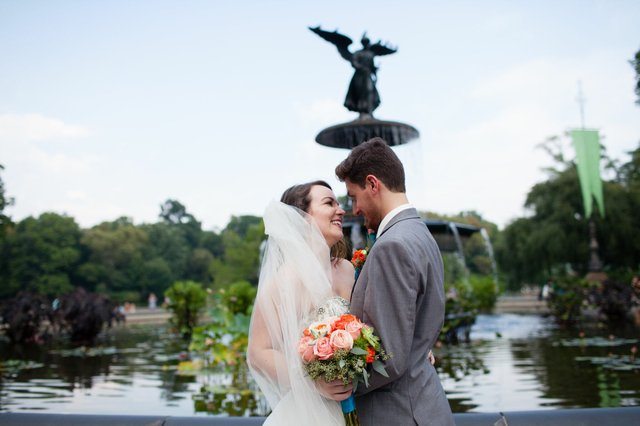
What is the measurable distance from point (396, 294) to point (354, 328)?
21cm

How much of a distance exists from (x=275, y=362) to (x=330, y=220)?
0.78 metres

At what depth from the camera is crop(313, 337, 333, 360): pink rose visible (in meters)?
2.03

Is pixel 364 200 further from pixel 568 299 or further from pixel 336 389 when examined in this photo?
pixel 568 299

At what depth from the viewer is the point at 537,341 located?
A: 12336 mm

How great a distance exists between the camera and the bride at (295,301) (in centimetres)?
239

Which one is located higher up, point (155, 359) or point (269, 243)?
point (269, 243)

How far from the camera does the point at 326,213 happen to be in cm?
281

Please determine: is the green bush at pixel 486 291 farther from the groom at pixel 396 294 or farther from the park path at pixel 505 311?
the groom at pixel 396 294

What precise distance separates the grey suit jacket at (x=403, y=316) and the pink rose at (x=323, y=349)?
198mm

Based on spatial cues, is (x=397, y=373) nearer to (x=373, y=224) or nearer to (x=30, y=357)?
(x=373, y=224)

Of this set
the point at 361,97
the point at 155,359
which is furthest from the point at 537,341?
the point at 155,359

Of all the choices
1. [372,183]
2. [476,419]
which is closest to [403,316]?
[372,183]

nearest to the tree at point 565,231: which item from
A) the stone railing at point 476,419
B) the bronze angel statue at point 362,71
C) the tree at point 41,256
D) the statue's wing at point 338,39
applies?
the bronze angel statue at point 362,71

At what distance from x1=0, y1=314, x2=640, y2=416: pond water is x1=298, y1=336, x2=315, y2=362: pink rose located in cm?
424
